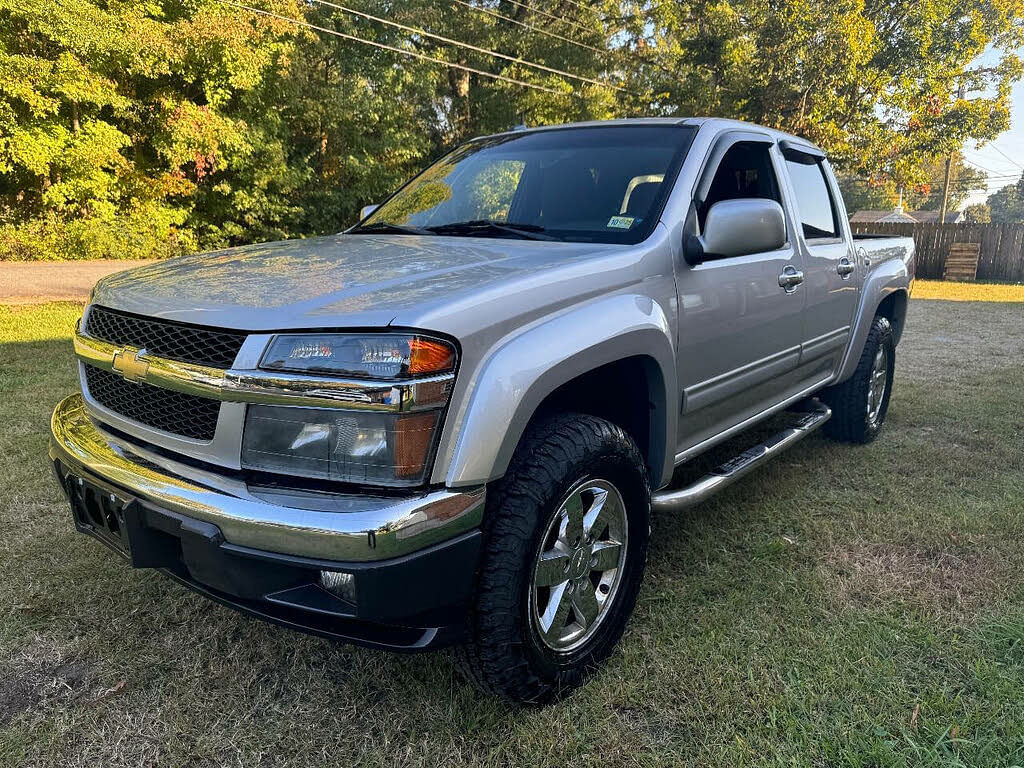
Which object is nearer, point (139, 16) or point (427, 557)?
point (427, 557)

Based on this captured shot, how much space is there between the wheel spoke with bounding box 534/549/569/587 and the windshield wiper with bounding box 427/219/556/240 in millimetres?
1138

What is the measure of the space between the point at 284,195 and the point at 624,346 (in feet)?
68.6

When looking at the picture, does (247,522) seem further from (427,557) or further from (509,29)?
(509,29)

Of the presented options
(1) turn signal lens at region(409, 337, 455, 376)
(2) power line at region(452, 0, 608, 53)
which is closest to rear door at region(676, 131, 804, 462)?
(1) turn signal lens at region(409, 337, 455, 376)

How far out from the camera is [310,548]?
1572 mm

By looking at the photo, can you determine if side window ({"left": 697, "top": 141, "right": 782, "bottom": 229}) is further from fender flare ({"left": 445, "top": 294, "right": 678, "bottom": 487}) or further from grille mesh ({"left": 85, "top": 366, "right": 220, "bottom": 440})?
grille mesh ({"left": 85, "top": 366, "right": 220, "bottom": 440})

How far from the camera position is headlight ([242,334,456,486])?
1.60 meters

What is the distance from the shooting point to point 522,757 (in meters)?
1.88

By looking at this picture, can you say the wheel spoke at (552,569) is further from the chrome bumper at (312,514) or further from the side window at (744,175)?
the side window at (744,175)

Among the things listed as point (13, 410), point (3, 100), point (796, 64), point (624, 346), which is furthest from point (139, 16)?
point (624, 346)

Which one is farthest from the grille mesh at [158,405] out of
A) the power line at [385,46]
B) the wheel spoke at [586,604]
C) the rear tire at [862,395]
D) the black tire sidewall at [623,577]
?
the power line at [385,46]

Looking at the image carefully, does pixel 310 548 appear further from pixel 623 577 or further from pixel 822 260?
pixel 822 260

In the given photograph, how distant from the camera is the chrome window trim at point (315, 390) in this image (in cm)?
158

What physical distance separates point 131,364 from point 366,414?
81cm
